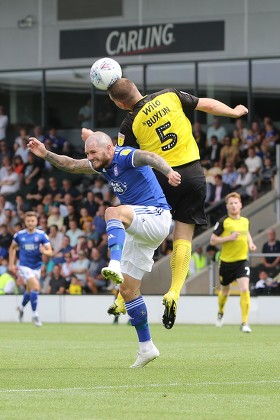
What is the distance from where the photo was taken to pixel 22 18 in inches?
1236

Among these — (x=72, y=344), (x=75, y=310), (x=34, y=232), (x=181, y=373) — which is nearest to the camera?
(x=181, y=373)

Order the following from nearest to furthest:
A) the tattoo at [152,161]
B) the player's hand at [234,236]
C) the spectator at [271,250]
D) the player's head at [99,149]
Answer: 1. the tattoo at [152,161]
2. the player's head at [99,149]
3. the player's hand at [234,236]
4. the spectator at [271,250]

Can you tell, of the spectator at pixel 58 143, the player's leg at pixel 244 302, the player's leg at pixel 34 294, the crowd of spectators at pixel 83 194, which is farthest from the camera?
the spectator at pixel 58 143

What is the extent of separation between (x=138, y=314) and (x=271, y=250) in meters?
13.4

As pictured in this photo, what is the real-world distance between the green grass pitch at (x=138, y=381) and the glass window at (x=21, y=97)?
681 inches

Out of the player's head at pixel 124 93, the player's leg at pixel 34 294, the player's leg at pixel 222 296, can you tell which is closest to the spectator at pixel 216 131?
the player's leg at pixel 34 294

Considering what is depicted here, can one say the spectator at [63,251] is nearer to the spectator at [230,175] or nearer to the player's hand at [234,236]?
the spectator at [230,175]

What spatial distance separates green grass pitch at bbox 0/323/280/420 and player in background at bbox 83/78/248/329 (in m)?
0.99

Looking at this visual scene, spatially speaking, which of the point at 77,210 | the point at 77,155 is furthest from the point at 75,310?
the point at 77,155

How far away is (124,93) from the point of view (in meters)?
10.4

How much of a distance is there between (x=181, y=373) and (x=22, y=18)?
23.3m

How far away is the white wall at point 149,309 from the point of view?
2269 centimetres

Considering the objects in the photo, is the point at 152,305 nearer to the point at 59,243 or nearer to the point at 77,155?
the point at 59,243

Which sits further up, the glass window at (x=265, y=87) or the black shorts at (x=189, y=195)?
the glass window at (x=265, y=87)
